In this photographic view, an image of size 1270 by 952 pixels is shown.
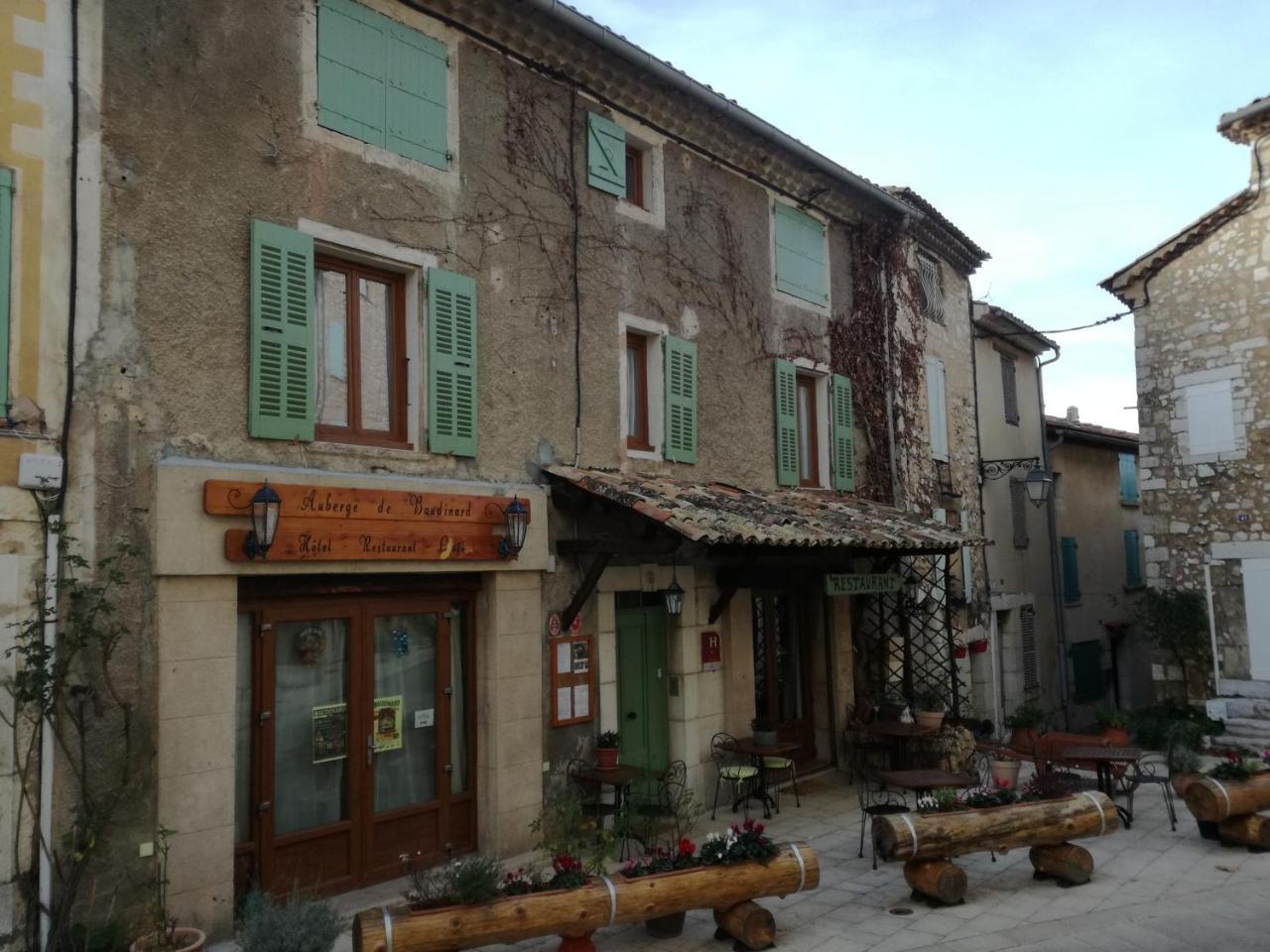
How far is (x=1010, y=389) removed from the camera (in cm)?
1706

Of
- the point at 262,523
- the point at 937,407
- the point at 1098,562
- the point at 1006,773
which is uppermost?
the point at 937,407

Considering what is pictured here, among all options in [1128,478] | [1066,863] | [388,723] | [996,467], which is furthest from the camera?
[1128,478]

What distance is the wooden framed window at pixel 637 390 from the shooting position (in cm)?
960

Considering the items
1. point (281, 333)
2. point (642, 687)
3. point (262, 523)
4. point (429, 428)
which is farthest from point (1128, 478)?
point (262, 523)

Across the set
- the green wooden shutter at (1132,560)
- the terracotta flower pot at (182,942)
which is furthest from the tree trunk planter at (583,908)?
the green wooden shutter at (1132,560)

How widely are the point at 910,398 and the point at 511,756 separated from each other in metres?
7.98

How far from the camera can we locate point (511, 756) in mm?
7785

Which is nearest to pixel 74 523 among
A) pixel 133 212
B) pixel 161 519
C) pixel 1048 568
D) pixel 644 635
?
pixel 161 519

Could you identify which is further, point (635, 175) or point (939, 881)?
point (635, 175)

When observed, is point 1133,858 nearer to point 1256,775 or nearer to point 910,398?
point 1256,775

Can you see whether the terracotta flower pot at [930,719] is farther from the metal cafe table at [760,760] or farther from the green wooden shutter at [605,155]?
the green wooden shutter at [605,155]

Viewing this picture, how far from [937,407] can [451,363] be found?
8.64 metres

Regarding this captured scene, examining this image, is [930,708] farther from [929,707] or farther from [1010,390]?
[1010,390]

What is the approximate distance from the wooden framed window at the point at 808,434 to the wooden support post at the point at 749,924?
6.36m
